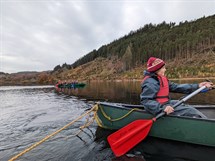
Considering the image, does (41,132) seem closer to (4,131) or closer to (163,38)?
(4,131)

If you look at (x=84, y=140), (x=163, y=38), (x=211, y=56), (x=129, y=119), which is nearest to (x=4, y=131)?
(x=84, y=140)

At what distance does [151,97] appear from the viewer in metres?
5.34

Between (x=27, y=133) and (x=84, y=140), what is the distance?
2.44 meters

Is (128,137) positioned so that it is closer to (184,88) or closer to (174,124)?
(174,124)

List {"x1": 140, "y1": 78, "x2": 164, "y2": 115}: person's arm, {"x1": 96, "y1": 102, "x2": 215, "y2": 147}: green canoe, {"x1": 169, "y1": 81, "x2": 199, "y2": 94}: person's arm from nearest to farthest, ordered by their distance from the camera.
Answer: {"x1": 96, "y1": 102, "x2": 215, "y2": 147}: green canoe < {"x1": 140, "y1": 78, "x2": 164, "y2": 115}: person's arm < {"x1": 169, "y1": 81, "x2": 199, "y2": 94}: person's arm

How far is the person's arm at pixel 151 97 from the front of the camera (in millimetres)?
5211

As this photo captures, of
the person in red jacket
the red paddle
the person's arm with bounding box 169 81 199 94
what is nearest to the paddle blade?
the red paddle

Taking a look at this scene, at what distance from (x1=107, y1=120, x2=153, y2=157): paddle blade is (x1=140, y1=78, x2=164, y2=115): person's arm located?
0.35 metres

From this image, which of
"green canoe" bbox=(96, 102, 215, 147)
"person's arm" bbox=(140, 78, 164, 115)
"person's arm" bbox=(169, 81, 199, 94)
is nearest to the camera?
"green canoe" bbox=(96, 102, 215, 147)

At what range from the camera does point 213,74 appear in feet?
150

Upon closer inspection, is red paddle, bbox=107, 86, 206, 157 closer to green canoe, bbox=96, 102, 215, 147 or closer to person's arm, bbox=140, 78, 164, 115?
person's arm, bbox=140, 78, 164, 115

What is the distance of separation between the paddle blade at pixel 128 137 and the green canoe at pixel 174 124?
1.50 ft

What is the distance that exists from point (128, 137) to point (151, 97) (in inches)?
48.9

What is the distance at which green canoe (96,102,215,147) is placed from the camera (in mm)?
5035
